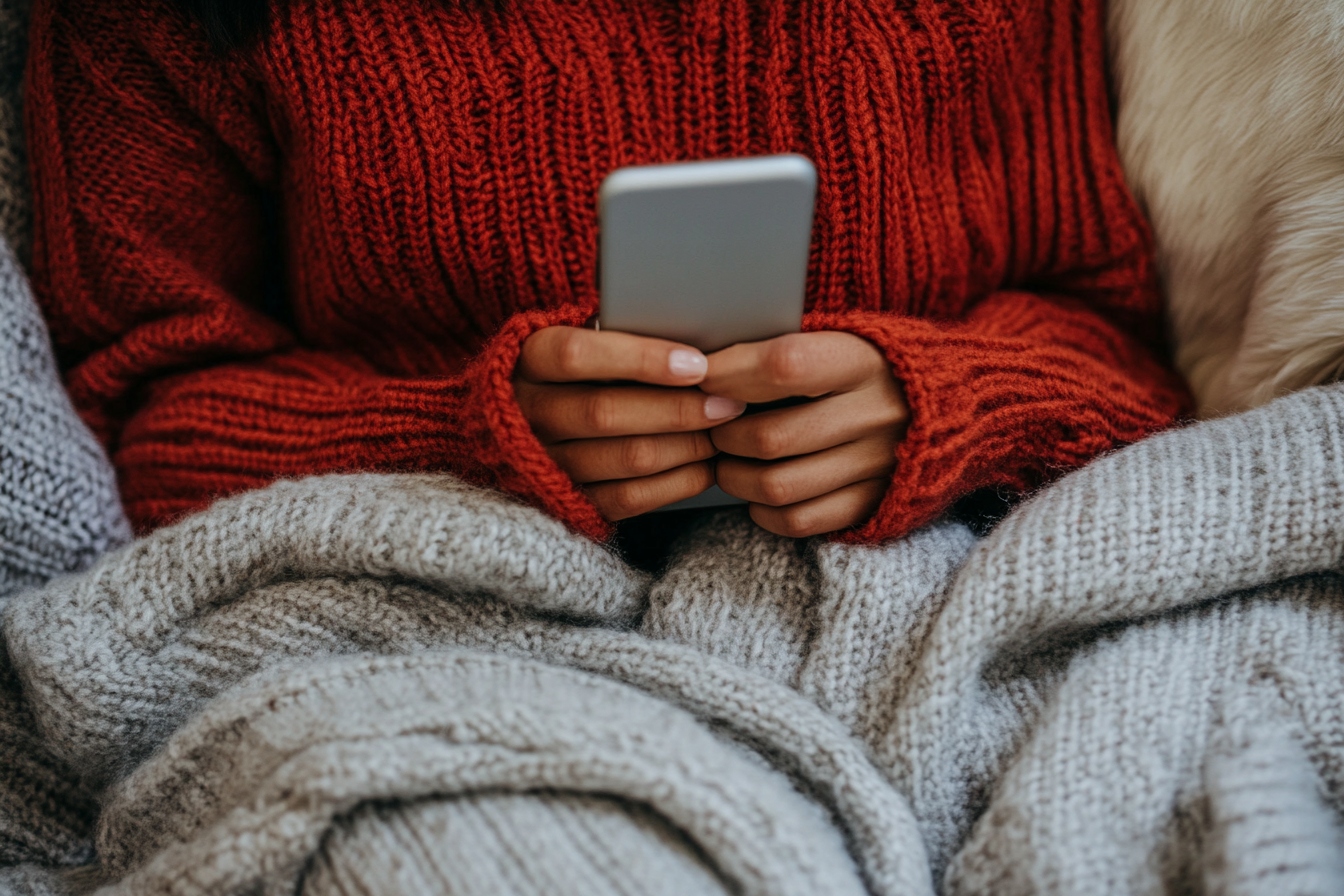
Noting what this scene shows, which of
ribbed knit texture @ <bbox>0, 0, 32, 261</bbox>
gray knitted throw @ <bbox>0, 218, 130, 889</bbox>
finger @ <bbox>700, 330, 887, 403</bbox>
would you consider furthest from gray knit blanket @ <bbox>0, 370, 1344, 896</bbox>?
ribbed knit texture @ <bbox>0, 0, 32, 261</bbox>

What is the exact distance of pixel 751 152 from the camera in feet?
2.08

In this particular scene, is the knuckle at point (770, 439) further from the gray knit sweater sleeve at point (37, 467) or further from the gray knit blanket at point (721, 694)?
the gray knit sweater sleeve at point (37, 467)

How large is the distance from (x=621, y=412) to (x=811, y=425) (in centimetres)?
12

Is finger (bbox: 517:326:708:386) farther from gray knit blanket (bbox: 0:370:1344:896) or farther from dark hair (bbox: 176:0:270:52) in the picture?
dark hair (bbox: 176:0:270:52)

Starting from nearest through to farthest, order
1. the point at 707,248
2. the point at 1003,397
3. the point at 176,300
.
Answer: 1. the point at 707,248
2. the point at 1003,397
3. the point at 176,300

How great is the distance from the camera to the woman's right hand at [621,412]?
50 centimetres

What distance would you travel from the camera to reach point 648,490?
1.81ft

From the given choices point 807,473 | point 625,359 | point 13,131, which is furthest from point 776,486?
point 13,131

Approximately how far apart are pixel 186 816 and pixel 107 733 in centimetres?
8

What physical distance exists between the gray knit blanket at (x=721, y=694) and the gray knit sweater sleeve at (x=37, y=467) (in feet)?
0.13

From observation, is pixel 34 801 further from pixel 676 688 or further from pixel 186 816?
pixel 676 688

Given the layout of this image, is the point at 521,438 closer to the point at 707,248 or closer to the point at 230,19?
the point at 707,248

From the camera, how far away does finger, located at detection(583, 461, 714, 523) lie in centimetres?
55

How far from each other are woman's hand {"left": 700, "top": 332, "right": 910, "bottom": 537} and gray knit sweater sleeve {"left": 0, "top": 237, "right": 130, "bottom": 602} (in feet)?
1.52
